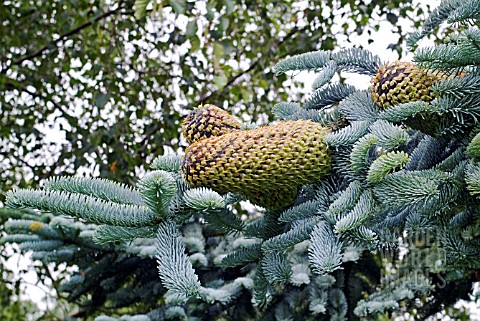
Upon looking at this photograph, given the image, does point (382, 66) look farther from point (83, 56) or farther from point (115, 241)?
point (83, 56)

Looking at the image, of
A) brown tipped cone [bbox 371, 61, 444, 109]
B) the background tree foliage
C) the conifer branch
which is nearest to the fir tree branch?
the conifer branch

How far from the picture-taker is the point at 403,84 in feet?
2.13

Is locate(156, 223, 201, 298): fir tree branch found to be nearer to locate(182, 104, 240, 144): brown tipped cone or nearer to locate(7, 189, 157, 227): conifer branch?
locate(7, 189, 157, 227): conifer branch

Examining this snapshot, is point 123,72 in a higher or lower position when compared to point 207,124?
higher

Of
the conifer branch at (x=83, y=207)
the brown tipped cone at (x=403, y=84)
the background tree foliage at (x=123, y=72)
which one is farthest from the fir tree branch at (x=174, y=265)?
the background tree foliage at (x=123, y=72)

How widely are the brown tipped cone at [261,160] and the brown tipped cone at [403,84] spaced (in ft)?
0.24

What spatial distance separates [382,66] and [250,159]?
7.6 inches

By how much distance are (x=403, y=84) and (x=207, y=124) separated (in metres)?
0.22

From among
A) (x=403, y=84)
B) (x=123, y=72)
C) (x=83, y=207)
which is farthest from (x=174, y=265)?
(x=123, y=72)

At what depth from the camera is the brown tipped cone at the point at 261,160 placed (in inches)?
24.2

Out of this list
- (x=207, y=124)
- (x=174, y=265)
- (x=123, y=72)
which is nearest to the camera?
(x=174, y=265)

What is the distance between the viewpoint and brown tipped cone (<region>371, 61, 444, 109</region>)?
2.13 ft

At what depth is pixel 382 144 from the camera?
60cm

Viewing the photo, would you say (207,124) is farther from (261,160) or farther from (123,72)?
(123,72)
